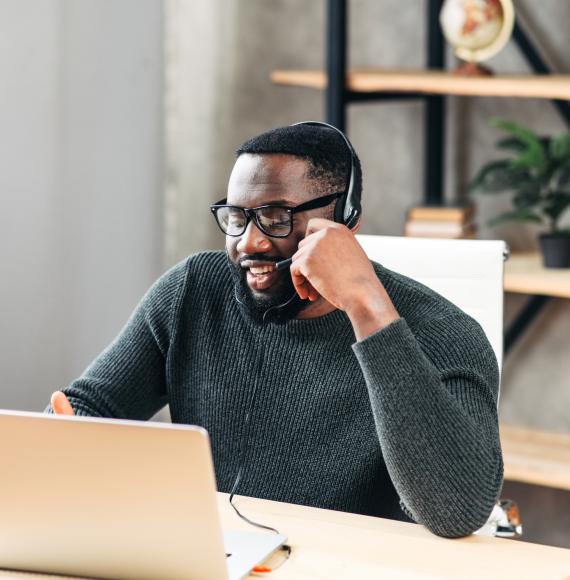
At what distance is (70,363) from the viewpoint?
8.11 feet

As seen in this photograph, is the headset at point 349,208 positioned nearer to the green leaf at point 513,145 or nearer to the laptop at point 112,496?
the laptop at point 112,496

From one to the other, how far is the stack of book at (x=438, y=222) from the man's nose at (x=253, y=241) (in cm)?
105

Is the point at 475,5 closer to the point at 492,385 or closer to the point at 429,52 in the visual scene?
the point at 429,52

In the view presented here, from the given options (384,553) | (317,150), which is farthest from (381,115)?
(384,553)

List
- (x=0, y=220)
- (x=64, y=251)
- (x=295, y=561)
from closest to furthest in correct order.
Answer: (x=295, y=561)
(x=0, y=220)
(x=64, y=251)

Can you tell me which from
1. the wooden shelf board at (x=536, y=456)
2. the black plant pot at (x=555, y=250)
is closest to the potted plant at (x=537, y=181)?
the black plant pot at (x=555, y=250)

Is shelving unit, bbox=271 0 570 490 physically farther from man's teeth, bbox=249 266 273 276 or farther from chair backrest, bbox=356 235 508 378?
man's teeth, bbox=249 266 273 276

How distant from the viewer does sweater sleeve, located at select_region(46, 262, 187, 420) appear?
59.0 inches

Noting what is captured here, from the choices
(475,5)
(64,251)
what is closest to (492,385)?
(475,5)

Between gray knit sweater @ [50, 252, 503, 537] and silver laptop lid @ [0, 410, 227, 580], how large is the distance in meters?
0.30

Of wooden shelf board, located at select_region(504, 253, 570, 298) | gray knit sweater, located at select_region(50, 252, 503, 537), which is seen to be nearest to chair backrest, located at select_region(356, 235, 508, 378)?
gray knit sweater, located at select_region(50, 252, 503, 537)

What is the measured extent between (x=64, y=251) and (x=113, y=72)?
42cm

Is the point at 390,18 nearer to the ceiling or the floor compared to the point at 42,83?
nearer to the ceiling

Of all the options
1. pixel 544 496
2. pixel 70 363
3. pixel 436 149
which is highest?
pixel 436 149
